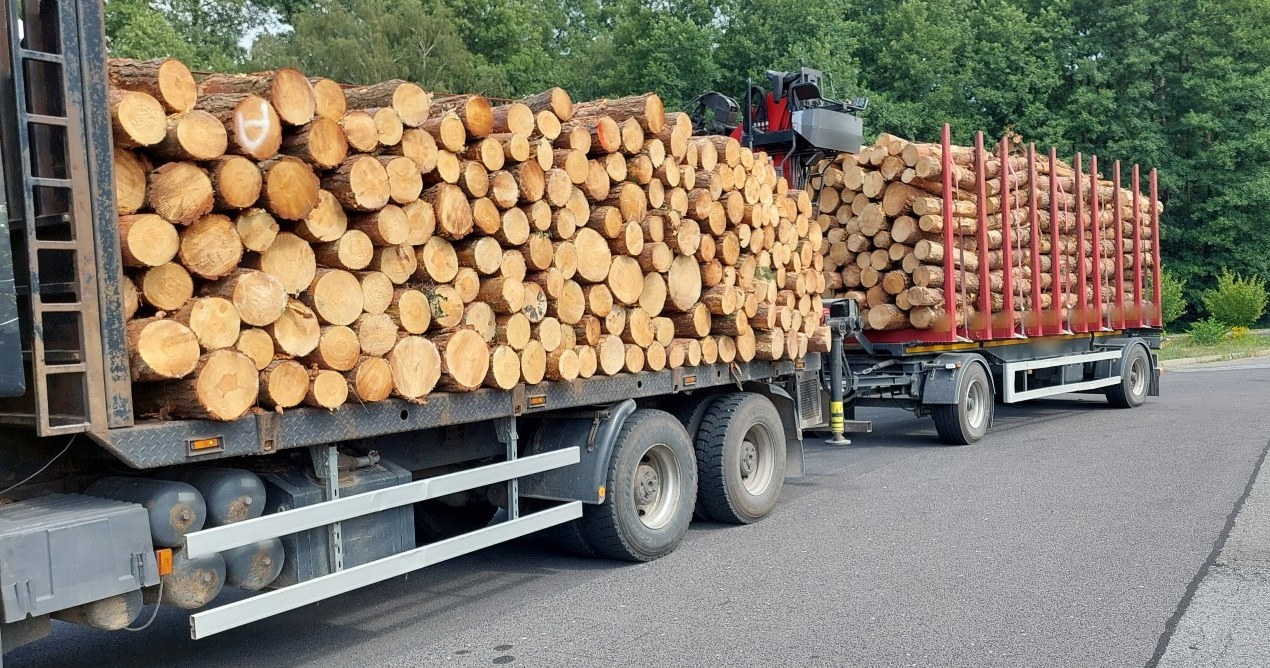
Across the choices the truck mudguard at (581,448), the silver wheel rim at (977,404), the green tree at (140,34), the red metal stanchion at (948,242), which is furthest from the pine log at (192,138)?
the green tree at (140,34)

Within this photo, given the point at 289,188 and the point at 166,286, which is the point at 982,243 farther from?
the point at 166,286

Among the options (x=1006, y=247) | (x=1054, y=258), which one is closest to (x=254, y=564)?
(x=1006, y=247)

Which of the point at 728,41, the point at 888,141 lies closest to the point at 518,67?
the point at 728,41

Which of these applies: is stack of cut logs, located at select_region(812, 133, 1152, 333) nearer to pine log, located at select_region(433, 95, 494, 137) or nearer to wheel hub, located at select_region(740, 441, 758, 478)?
wheel hub, located at select_region(740, 441, 758, 478)

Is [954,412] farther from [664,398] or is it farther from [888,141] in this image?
[664,398]

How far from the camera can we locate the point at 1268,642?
16.9ft

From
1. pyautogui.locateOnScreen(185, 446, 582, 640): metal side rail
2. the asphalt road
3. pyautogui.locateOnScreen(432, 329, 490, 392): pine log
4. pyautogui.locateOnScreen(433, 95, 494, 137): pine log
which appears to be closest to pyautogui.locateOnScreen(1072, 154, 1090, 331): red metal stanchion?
the asphalt road

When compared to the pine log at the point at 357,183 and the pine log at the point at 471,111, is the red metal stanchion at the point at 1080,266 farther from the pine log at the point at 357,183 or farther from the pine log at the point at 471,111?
the pine log at the point at 357,183

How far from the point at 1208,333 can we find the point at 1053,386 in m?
17.8

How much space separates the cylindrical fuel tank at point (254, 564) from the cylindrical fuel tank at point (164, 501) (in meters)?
0.29

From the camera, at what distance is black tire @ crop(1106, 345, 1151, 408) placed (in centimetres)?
1528

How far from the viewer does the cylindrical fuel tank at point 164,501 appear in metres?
4.32

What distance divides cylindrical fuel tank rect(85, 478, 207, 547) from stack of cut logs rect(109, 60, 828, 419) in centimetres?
30

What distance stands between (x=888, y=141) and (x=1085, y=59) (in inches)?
1115
